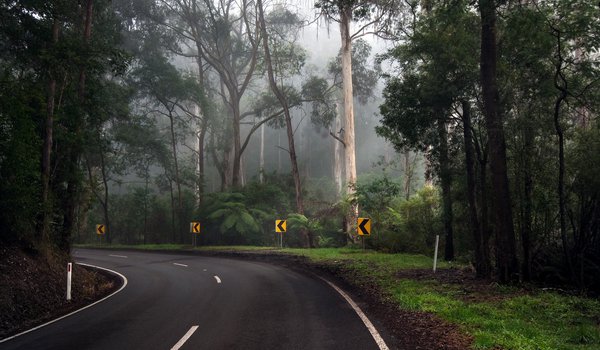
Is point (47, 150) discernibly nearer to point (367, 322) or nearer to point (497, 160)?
point (367, 322)

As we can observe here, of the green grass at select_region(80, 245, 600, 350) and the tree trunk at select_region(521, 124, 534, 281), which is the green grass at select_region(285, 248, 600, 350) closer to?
the green grass at select_region(80, 245, 600, 350)

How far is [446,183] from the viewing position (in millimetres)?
17000

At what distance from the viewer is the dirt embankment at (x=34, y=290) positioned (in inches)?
415

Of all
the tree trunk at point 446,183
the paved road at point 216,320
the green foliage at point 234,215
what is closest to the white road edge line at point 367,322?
the paved road at point 216,320

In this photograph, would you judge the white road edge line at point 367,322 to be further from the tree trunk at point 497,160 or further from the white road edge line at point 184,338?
the tree trunk at point 497,160

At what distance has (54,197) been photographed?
52.1 feet

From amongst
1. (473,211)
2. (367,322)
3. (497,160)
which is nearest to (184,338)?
(367,322)

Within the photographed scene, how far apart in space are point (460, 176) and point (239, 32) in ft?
110

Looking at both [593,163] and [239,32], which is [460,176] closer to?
[593,163]

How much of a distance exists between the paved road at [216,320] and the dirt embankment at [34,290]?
A: 87 cm

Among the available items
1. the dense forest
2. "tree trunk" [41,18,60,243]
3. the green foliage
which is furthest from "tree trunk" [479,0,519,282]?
the green foliage

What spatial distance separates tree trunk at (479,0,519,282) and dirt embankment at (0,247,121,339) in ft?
35.1

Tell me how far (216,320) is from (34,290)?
5.99m

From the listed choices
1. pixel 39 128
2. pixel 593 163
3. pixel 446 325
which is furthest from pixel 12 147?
pixel 593 163
